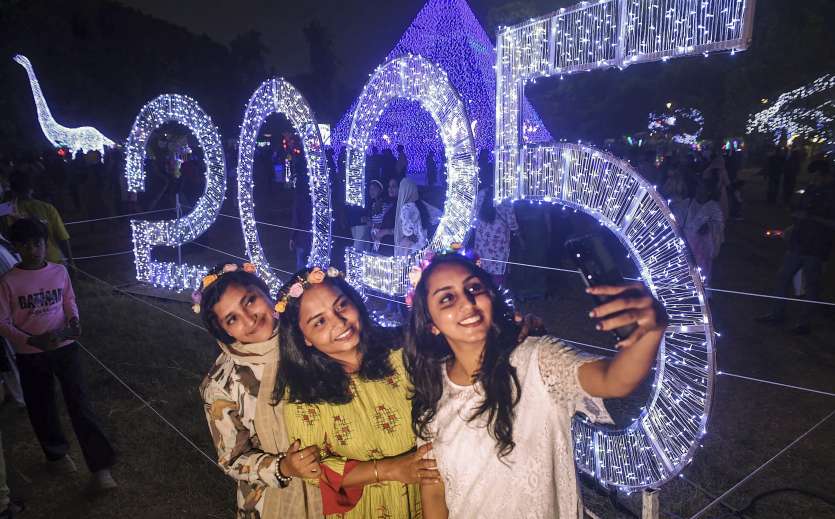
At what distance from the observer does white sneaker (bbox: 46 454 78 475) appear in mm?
4016

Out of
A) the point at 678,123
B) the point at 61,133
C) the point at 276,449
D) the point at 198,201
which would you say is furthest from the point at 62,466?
the point at 678,123

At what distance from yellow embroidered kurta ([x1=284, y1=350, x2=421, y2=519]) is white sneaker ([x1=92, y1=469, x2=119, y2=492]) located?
2.59m

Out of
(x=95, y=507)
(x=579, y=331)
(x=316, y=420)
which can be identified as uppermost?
(x=316, y=420)

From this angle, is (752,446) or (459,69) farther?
(459,69)

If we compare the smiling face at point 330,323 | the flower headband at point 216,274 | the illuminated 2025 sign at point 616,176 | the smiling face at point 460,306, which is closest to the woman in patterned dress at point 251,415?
the flower headband at point 216,274

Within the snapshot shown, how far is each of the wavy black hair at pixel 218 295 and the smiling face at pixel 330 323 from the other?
0.38m

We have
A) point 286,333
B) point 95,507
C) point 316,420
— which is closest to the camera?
point 316,420

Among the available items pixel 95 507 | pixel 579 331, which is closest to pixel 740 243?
pixel 579 331

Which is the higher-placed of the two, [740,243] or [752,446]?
[740,243]

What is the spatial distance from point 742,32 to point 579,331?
438 cm

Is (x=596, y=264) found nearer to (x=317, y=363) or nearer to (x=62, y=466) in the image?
→ (x=317, y=363)

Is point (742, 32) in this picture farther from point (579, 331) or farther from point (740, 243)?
point (740, 243)

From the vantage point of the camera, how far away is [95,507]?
362cm

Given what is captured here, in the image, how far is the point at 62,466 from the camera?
403cm
